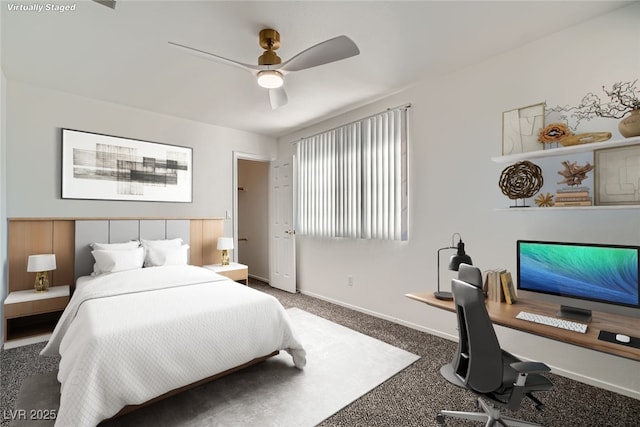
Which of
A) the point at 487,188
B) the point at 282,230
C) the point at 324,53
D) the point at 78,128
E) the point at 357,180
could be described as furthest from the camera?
the point at 282,230

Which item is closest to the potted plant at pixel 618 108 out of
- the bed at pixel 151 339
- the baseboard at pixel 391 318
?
the baseboard at pixel 391 318

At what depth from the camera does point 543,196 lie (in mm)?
2283

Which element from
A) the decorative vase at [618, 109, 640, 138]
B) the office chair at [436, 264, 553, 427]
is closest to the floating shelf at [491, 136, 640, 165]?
the decorative vase at [618, 109, 640, 138]

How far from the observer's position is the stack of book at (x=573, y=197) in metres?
2.00

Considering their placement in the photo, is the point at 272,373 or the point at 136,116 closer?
the point at 272,373

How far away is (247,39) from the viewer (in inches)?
92.9

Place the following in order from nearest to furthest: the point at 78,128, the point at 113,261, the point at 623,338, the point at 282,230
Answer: the point at 623,338, the point at 113,261, the point at 78,128, the point at 282,230

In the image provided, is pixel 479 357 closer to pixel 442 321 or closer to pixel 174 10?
pixel 442 321

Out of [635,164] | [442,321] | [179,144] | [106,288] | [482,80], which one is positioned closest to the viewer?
[635,164]

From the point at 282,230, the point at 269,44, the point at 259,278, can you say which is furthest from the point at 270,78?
the point at 259,278

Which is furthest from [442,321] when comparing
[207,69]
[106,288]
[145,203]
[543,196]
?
[145,203]

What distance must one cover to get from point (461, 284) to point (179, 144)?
4186 mm

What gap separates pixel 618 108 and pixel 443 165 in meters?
1.30

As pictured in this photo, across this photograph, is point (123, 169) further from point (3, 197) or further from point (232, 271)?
point (232, 271)
